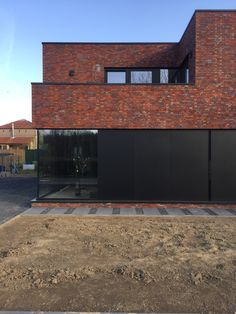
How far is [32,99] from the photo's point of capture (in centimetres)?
1101

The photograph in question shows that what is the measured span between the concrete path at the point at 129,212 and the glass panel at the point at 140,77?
6212 millimetres

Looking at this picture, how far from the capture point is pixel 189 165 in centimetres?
1102

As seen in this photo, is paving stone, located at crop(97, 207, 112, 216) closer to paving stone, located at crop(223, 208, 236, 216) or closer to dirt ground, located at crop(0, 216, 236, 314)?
dirt ground, located at crop(0, 216, 236, 314)

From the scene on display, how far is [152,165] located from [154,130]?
3.92ft

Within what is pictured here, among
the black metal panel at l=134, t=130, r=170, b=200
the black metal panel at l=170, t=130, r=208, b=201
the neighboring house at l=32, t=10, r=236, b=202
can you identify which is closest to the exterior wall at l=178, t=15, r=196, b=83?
the neighboring house at l=32, t=10, r=236, b=202

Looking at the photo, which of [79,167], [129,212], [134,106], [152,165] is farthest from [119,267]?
[134,106]

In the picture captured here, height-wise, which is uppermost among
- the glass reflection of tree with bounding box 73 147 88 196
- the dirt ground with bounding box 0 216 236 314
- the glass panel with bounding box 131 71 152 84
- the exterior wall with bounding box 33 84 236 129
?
the glass panel with bounding box 131 71 152 84

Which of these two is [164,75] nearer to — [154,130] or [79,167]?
[154,130]

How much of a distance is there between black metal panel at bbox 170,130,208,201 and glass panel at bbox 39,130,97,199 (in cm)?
273

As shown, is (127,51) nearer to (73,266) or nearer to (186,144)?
(186,144)

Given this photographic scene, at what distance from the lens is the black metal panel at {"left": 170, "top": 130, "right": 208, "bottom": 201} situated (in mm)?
10984

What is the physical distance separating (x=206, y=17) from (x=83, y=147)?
6013 millimetres

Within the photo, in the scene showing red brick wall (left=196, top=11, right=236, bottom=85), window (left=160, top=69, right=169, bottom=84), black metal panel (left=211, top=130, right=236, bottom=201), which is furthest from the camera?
window (left=160, top=69, right=169, bottom=84)

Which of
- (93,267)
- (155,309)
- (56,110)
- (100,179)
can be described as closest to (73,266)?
(93,267)
